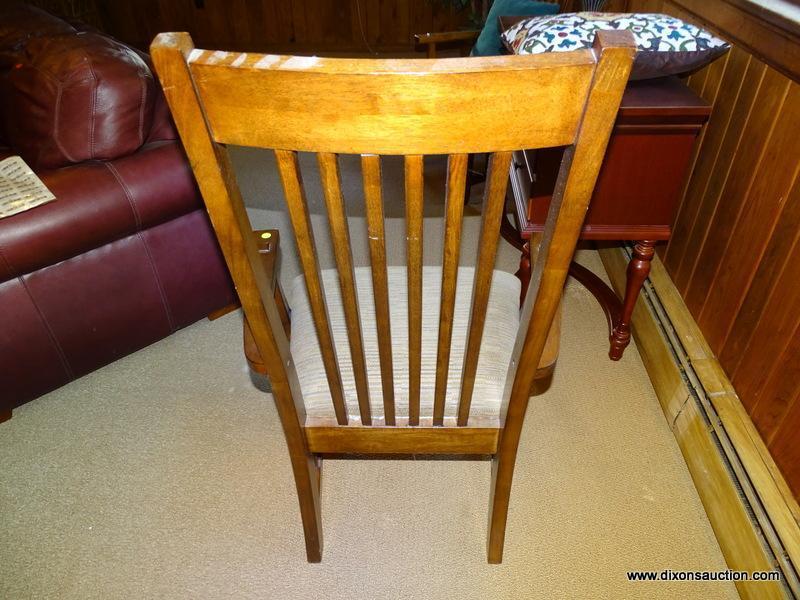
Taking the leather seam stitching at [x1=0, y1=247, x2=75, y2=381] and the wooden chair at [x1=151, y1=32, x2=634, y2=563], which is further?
the leather seam stitching at [x1=0, y1=247, x2=75, y2=381]

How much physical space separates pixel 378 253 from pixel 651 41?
0.96 meters

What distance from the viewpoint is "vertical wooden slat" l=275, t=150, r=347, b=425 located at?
637mm

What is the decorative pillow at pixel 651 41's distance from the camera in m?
1.24

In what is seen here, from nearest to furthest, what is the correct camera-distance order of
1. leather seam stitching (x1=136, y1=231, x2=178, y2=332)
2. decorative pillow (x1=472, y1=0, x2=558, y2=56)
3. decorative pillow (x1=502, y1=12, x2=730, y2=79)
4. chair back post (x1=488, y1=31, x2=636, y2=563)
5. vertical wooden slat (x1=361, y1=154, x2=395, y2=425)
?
chair back post (x1=488, y1=31, x2=636, y2=563), vertical wooden slat (x1=361, y1=154, x2=395, y2=425), decorative pillow (x1=502, y1=12, x2=730, y2=79), leather seam stitching (x1=136, y1=231, x2=178, y2=332), decorative pillow (x1=472, y1=0, x2=558, y2=56)

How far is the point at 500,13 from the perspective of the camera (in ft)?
6.73

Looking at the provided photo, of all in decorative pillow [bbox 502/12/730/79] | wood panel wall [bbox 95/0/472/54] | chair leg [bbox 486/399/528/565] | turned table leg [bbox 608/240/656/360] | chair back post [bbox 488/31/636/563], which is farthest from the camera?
wood panel wall [bbox 95/0/472/54]

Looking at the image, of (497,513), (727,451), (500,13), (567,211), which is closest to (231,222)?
(567,211)

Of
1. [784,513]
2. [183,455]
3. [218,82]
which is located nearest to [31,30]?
[183,455]

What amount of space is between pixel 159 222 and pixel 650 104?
4.37 feet

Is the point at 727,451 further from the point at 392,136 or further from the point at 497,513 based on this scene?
the point at 392,136

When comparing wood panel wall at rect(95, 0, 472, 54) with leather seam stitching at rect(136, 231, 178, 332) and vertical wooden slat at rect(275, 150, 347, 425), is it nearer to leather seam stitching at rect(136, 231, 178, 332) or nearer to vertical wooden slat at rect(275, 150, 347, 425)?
leather seam stitching at rect(136, 231, 178, 332)

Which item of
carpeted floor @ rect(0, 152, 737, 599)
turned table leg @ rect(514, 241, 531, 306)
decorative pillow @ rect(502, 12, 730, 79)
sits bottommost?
carpeted floor @ rect(0, 152, 737, 599)

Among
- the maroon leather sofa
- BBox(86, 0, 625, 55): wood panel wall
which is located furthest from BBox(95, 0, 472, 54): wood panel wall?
the maroon leather sofa

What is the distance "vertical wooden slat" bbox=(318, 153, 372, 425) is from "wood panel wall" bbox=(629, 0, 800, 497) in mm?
867
